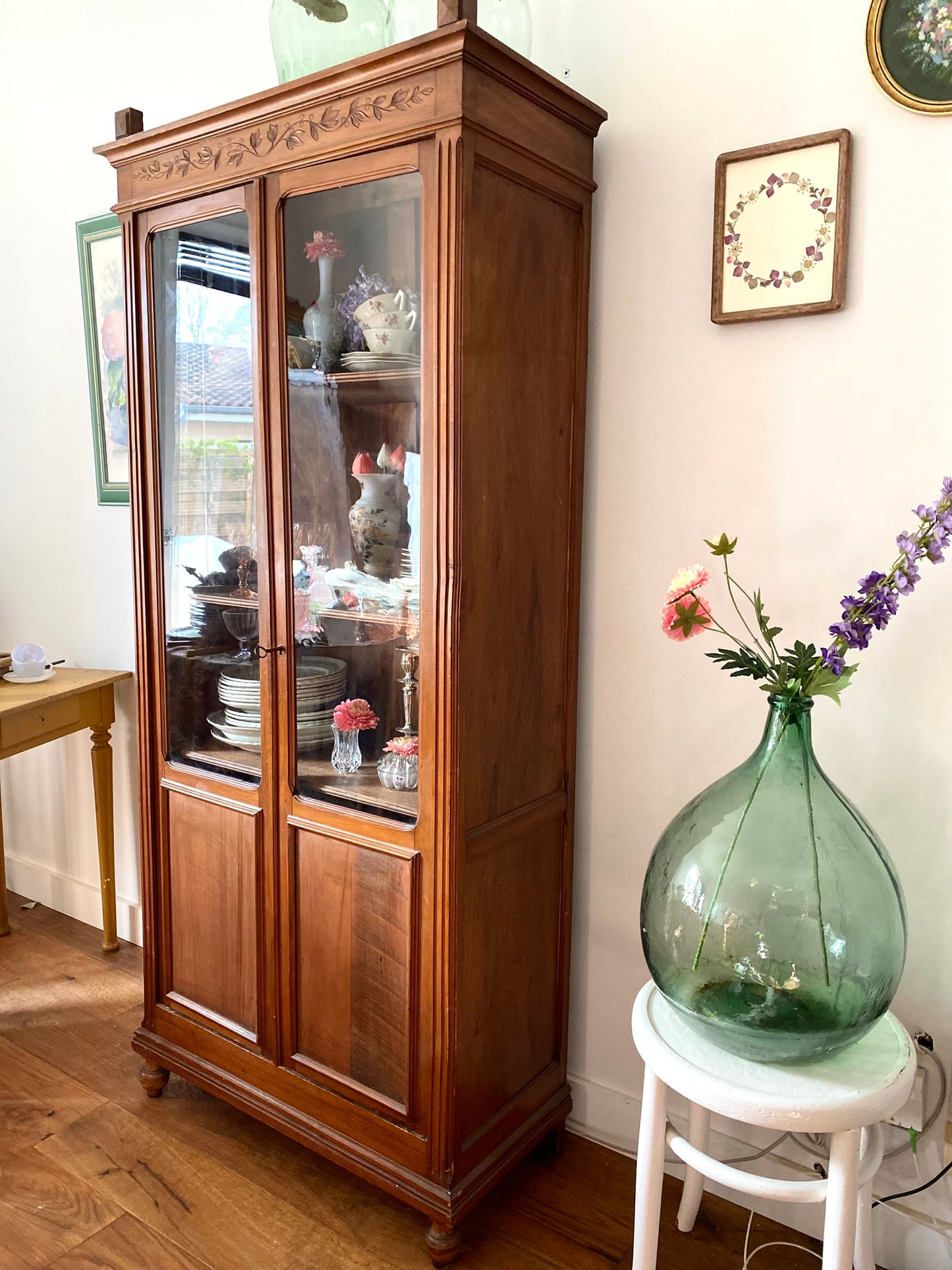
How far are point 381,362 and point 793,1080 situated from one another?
122 centimetres

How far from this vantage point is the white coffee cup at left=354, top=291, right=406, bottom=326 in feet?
5.09

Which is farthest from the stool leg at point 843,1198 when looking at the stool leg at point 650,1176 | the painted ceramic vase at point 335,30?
the painted ceramic vase at point 335,30

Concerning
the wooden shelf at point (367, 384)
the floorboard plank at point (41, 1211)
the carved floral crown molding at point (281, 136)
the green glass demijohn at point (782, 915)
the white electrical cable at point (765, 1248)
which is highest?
the carved floral crown molding at point (281, 136)

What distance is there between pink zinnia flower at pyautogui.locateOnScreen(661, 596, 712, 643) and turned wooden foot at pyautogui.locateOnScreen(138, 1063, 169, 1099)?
1.53 m

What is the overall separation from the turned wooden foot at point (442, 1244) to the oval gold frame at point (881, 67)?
1.91 meters

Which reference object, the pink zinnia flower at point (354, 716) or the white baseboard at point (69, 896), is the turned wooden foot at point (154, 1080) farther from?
the pink zinnia flower at point (354, 716)

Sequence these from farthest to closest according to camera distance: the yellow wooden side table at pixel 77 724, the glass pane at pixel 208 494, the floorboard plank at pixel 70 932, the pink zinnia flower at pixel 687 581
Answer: the floorboard plank at pixel 70 932, the yellow wooden side table at pixel 77 724, the glass pane at pixel 208 494, the pink zinnia flower at pixel 687 581

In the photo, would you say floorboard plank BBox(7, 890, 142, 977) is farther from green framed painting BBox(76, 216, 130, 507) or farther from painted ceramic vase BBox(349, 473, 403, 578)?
painted ceramic vase BBox(349, 473, 403, 578)

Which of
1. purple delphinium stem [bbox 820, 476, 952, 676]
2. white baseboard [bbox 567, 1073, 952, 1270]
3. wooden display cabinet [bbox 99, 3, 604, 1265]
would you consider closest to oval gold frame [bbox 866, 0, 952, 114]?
wooden display cabinet [bbox 99, 3, 604, 1265]

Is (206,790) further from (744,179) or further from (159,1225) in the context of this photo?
(744,179)

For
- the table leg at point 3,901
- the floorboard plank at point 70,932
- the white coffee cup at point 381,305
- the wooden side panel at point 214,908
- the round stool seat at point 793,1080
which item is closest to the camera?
the round stool seat at point 793,1080

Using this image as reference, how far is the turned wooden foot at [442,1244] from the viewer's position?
5.31 feet

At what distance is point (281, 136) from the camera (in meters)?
1.60

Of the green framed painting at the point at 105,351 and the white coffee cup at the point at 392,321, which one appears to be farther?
the green framed painting at the point at 105,351
